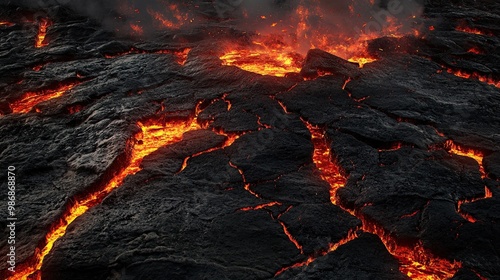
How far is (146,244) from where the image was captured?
102 inches

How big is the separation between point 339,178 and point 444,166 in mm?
787

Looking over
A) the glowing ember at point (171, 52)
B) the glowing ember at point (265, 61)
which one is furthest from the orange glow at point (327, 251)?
the glowing ember at point (171, 52)

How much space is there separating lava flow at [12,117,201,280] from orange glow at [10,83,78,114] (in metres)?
1.20

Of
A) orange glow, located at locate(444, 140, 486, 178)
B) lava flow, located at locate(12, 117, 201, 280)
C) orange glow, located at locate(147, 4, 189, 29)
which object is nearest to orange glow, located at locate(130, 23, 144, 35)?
orange glow, located at locate(147, 4, 189, 29)

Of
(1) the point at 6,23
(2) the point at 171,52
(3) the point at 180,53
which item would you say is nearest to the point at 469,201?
(3) the point at 180,53

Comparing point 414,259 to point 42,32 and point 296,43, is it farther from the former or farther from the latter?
point 42,32

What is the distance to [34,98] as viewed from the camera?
443 centimetres

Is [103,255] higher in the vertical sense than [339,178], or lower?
lower

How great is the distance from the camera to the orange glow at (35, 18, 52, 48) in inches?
226

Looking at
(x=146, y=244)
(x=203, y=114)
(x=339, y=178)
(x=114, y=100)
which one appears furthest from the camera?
(x=114, y=100)

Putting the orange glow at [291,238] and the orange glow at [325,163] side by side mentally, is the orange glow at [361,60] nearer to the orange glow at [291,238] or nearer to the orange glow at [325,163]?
the orange glow at [325,163]

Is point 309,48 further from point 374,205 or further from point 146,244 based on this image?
point 146,244

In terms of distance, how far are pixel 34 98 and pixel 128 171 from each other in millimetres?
1797

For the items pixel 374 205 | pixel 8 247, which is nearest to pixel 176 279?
pixel 8 247
